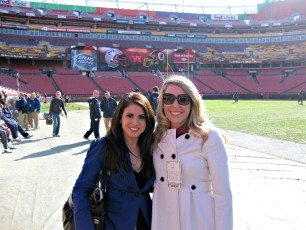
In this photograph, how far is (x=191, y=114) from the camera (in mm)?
2336

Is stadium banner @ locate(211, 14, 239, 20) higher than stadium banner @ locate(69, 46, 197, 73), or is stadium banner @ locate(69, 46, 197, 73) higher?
stadium banner @ locate(211, 14, 239, 20)

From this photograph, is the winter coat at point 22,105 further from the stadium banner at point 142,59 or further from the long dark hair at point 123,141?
the stadium banner at point 142,59

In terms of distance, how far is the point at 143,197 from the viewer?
2271 millimetres

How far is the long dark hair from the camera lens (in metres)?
2.15

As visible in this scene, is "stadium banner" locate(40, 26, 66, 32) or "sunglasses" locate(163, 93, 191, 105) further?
"stadium banner" locate(40, 26, 66, 32)

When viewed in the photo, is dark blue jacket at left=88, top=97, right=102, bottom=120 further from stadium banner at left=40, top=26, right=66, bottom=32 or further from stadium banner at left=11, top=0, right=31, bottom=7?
stadium banner at left=11, top=0, right=31, bottom=7

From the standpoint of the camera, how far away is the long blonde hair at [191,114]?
2254 mm

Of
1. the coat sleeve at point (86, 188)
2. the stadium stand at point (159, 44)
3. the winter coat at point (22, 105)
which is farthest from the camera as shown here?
the stadium stand at point (159, 44)

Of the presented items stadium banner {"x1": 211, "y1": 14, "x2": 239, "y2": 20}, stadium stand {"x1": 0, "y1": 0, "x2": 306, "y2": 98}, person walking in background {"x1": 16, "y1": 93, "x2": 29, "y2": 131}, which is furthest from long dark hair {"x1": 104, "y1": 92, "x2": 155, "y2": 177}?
stadium banner {"x1": 211, "y1": 14, "x2": 239, "y2": 20}

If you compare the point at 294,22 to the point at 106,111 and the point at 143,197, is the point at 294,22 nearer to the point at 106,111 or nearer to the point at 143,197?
the point at 106,111

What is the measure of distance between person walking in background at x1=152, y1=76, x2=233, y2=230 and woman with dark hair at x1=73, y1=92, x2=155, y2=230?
9cm

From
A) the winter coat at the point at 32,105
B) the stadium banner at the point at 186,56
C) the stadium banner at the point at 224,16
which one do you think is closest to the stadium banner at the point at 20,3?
the stadium banner at the point at 186,56

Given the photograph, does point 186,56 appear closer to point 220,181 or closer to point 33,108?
point 33,108

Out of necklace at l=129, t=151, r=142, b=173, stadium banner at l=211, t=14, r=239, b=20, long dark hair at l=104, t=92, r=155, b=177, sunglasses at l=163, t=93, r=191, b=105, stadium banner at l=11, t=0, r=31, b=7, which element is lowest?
necklace at l=129, t=151, r=142, b=173
